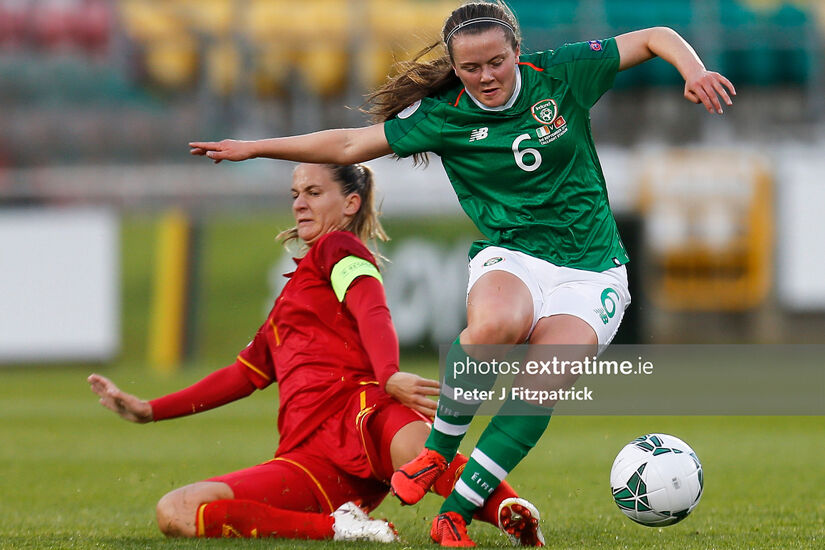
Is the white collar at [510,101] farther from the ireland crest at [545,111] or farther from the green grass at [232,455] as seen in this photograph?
the green grass at [232,455]

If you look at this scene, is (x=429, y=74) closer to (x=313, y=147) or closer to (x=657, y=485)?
(x=313, y=147)

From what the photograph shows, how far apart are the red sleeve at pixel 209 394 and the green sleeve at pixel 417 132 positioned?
123cm

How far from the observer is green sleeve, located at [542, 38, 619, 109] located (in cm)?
461

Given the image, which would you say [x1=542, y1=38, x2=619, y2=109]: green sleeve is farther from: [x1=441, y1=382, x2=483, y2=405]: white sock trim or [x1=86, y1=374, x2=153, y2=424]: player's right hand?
[x1=86, y1=374, x2=153, y2=424]: player's right hand

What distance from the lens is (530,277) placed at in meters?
4.48

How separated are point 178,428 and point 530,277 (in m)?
6.30

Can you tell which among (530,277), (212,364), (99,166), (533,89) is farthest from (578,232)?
(99,166)

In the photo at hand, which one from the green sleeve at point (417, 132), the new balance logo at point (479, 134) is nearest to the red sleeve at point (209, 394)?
the green sleeve at point (417, 132)

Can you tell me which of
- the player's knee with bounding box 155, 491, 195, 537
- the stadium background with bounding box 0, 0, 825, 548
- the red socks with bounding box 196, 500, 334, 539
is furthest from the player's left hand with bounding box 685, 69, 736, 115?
the player's knee with bounding box 155, 491, 195, 537

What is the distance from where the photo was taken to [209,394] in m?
5.06

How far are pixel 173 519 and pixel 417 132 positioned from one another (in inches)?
70.1

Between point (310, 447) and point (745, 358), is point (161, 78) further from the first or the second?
point (310, 447)

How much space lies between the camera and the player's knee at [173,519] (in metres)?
4.44

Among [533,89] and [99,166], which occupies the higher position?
[533,89]
